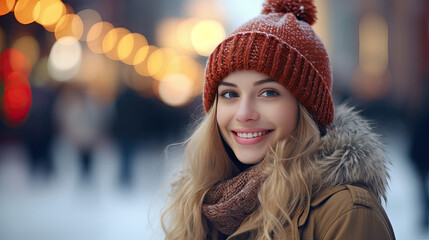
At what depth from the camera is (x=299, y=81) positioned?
6.61ft

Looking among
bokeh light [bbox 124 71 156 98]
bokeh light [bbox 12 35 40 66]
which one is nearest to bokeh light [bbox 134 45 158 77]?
bokeh light [bbox 124 71 156 98]

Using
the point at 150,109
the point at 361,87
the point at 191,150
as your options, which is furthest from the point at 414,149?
the point at 361,87

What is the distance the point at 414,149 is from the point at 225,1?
25.9 meters

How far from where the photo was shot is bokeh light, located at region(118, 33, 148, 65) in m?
24.1

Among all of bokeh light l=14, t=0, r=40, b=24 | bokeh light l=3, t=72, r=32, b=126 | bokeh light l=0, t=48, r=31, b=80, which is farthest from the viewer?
bokeh light l=0, t=48, r=31, b=80

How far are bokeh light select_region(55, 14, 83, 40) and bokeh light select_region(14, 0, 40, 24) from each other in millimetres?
1196

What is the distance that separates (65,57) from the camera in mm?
21562

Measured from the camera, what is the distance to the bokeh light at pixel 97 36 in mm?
23516

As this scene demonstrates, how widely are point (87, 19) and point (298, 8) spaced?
23.1 metres

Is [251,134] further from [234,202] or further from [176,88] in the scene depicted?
[176,88]

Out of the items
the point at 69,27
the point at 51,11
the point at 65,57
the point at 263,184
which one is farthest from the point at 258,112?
the point at 65,57

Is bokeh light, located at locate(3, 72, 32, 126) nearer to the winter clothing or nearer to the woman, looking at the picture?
the woman

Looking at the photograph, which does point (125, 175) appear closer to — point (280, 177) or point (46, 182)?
point (46, 182)

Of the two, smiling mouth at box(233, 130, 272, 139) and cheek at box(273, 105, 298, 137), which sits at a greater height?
cheek at box(273, 105, 298, 137)
